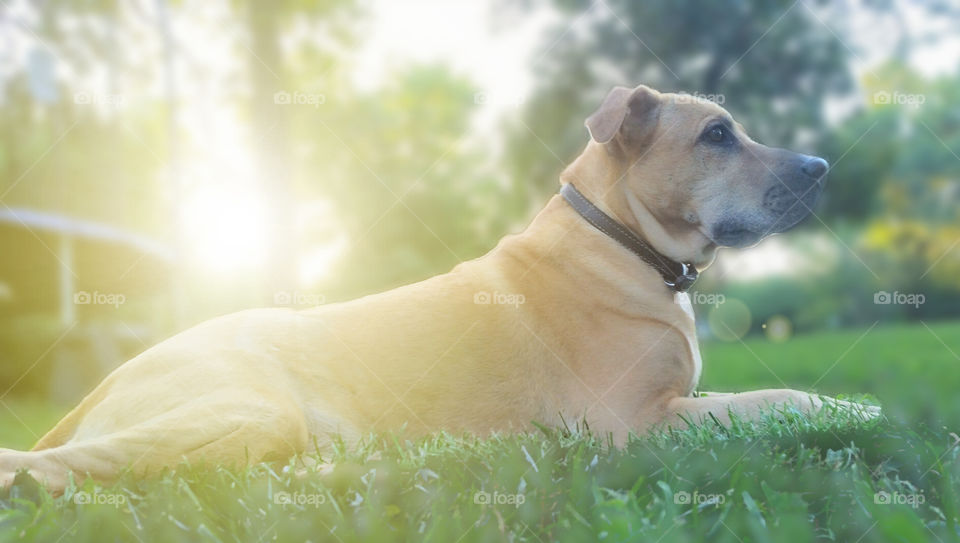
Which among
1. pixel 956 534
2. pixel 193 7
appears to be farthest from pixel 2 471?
pixel 193 7

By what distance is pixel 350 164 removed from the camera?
2464 centimetres

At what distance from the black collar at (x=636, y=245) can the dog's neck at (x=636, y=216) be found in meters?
0.04

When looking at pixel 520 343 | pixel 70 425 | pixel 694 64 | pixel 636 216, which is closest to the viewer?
pixel 70 425

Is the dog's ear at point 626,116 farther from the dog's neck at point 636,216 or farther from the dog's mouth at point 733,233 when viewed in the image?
the dog's mouth at point 733,233

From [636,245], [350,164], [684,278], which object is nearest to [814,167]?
[684,278]

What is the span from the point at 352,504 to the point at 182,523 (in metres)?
0.57

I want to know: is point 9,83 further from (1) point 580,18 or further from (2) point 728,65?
(2) point 728,65

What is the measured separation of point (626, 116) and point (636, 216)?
512mm

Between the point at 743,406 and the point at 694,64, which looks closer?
the point at 743,406

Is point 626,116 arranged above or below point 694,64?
below

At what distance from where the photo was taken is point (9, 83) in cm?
2080

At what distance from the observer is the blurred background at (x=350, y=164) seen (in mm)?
11734

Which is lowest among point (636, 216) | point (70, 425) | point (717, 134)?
point (70, 425)

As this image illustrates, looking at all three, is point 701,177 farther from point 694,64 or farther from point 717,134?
point 694,64
